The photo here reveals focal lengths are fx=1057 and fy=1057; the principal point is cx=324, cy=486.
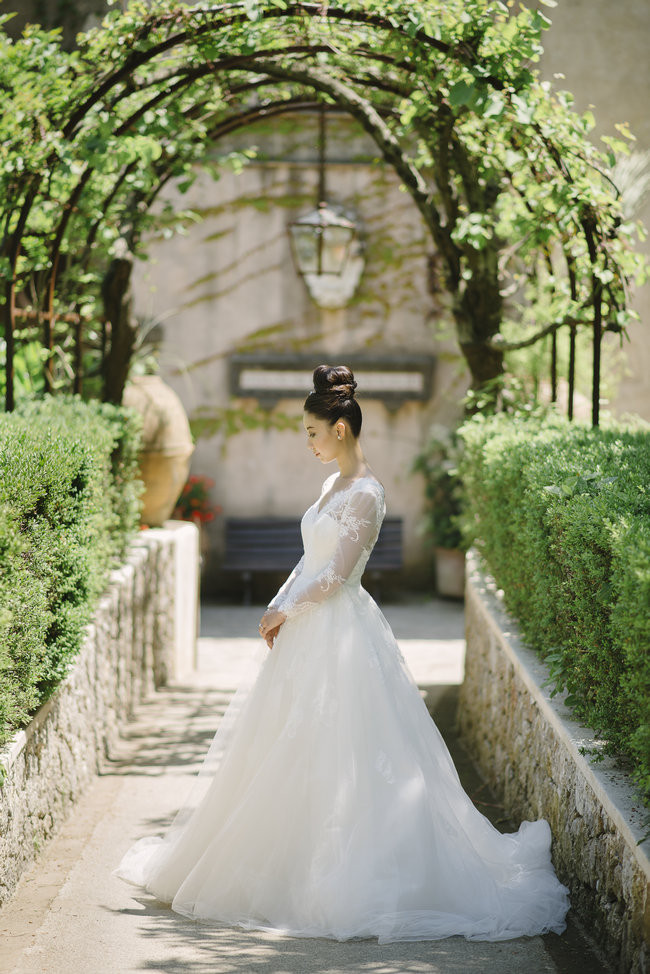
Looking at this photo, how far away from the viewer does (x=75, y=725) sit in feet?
15.9

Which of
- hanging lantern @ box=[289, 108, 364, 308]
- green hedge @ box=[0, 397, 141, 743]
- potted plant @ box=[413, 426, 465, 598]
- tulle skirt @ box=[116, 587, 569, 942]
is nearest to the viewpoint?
tulle skirt @ box=[116, 587, 569, 942]

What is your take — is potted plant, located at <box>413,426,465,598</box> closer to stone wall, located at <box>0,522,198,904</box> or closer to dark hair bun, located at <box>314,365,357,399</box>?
stone wall, located at <box>0,522,198,904</box>

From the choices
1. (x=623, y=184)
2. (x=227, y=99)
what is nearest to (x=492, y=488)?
(x=227, y=99)

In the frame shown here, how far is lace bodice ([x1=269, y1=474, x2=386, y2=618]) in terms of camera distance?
372 centimetres

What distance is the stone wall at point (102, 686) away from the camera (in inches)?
150

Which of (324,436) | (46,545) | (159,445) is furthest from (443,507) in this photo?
(46,545)

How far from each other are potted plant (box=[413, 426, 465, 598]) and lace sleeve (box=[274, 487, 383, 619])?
6957 millimetres

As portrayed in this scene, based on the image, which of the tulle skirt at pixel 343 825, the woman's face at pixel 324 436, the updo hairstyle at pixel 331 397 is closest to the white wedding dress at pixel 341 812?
the tulle skirt at pixel 343 825

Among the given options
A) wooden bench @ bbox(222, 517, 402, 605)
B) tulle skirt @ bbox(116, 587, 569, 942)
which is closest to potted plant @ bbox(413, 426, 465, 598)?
wooden bench @ bbox(222, 517, 402, 605)

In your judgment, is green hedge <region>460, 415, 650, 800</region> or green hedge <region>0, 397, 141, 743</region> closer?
green hedge <region>460, 415, 650, 800</region>

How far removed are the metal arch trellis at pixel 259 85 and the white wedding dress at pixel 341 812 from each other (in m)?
2.68

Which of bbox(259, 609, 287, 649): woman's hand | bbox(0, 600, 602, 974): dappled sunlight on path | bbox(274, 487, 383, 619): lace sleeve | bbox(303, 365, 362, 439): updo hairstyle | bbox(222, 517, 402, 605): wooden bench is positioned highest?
bbox(303, 365, 362, 439): updo hairstyle

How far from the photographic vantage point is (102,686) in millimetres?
5570

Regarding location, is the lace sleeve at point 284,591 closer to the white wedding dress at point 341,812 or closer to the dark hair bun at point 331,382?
the white wedding dress at point 341,812
